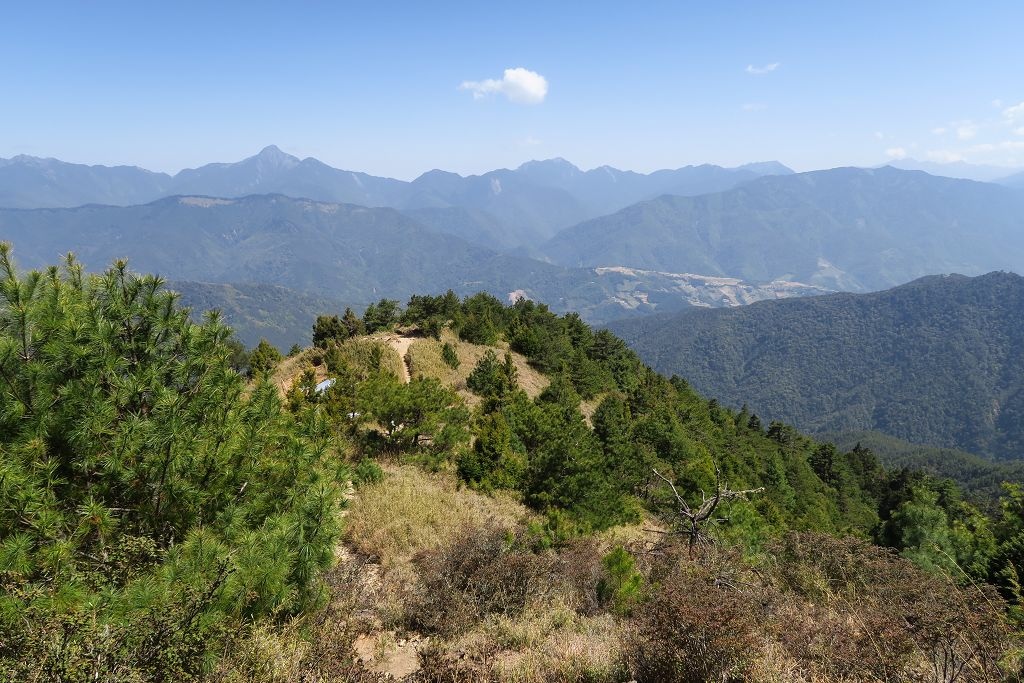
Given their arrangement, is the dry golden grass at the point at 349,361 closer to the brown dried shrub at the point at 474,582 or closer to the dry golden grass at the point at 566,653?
the brown dried shrub at the point at 474,582

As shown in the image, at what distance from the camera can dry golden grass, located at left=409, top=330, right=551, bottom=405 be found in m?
18.9

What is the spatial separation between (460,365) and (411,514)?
1352 centimetres

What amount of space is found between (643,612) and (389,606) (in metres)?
2.57

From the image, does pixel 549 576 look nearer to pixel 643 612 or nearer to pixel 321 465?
pixel 643 612

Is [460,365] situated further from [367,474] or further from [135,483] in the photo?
[135,483]

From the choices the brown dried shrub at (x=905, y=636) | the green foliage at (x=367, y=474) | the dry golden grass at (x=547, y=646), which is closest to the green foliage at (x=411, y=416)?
the green foliage at (x=367, y=474)

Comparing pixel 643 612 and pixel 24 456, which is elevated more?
pixel 24 456

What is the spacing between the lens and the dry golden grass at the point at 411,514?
275 inches

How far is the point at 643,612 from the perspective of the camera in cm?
462

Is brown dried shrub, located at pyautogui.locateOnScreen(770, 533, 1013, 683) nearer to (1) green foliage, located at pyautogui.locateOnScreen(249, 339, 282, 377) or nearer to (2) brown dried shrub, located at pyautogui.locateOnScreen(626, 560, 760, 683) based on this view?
(2) brown dried shrub, located at pyautogui.locateOnScreen(626, 560, 760, 683)

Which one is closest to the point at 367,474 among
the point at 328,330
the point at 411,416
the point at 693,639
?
the point at 411,416

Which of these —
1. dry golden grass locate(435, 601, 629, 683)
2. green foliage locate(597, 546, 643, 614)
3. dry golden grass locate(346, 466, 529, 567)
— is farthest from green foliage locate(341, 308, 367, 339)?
dry golden grass locate(435, 601, 629, 683)

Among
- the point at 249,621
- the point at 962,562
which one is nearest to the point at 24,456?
the point at 249,621

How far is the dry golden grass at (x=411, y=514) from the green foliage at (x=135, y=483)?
2.50m
